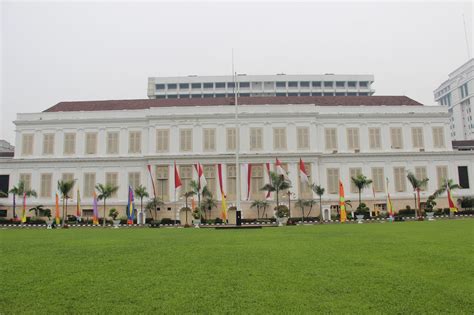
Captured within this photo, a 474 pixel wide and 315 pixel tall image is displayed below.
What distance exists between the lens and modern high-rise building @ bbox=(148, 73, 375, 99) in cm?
7938

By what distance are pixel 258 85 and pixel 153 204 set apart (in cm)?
4289

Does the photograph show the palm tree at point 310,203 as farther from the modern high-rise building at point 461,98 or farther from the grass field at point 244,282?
the modern high-rise building at point 461,98

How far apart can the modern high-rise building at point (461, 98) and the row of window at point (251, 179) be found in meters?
44.7

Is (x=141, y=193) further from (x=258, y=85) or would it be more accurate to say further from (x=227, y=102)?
(x=258, y=85)

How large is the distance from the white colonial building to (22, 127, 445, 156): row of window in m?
0.11

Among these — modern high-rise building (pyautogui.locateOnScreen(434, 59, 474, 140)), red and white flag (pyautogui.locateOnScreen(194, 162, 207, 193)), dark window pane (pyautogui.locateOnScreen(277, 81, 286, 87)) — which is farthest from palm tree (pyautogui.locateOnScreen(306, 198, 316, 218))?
modern high-rise building (pyautogui.locateOnScreen(434, 59, 474, 140))

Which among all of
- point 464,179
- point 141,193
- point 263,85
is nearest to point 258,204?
point 141,193

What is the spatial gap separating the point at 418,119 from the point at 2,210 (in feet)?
159

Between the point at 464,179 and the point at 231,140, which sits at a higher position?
the point at 231,140

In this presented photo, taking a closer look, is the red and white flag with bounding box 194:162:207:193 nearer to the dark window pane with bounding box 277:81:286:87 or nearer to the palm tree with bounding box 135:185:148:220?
the palm tree with bounding box 135:185:148:220

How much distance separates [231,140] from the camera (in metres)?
46.2

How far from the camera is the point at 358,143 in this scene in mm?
48031

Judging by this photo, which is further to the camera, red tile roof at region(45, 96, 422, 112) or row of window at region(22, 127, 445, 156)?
red tile roof at region(45, 96, 422, 112)

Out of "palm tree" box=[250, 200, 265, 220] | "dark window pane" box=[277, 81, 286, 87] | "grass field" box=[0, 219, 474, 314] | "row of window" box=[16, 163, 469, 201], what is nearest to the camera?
"grass field" box=[0, 219, 474, 314]
